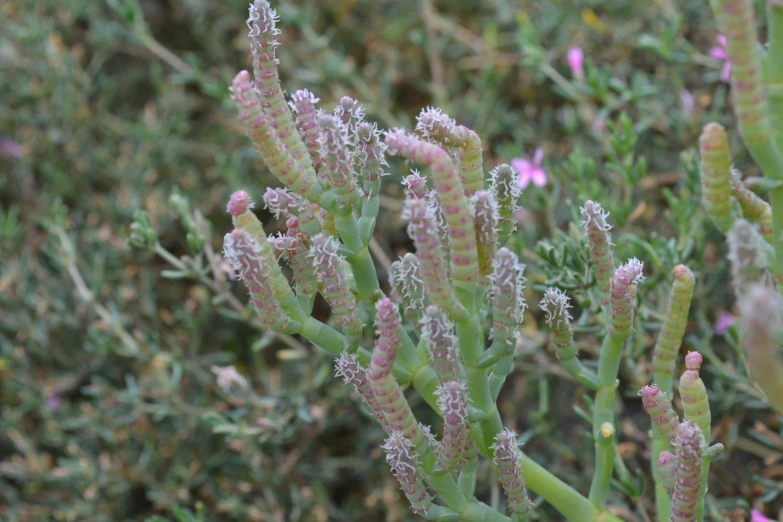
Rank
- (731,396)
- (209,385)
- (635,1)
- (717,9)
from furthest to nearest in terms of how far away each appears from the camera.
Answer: (635,1)
(209,385)
(731,396)
(717,9)

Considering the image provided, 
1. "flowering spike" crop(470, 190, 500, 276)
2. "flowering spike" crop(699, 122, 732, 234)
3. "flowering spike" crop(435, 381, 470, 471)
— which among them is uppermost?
"flowering spike" crop(699, 122, 732, 234)

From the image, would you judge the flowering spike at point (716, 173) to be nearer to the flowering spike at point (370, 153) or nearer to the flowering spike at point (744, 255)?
the flowering spike at point (744, 255)

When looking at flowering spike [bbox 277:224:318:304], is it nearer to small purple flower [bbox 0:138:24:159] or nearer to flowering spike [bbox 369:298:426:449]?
flowering spike [bbox 369:298:426:449]

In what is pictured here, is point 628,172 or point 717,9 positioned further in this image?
point 628,172

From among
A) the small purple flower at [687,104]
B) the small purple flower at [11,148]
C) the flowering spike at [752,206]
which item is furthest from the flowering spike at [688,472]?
the small purple flower at [11,148]

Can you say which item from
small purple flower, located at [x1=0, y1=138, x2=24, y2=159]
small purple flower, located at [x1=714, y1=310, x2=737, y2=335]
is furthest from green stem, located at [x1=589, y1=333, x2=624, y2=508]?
small purple flower, located at [x1=0, y1=138, x2=24, y2=159]

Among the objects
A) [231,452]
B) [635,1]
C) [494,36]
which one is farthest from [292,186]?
[635,1]

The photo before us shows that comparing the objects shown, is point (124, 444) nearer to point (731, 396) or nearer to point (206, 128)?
point (206, 128)
